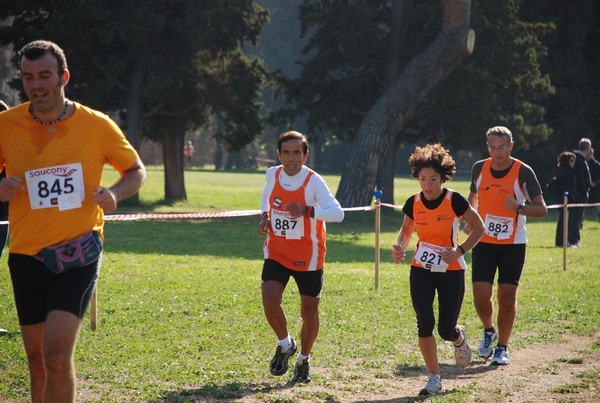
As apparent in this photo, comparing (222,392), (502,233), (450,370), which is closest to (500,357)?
(450,370)

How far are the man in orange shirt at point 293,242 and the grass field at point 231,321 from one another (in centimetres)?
40

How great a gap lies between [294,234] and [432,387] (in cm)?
161

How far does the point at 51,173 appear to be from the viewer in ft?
15.7

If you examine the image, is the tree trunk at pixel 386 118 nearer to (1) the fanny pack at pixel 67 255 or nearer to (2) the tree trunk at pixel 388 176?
(2) the tree trunk at pixel 388 176

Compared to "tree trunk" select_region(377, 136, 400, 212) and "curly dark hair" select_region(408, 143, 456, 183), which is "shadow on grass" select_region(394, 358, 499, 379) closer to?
"curly dark hair" select_region(408, 143, 456, 183)

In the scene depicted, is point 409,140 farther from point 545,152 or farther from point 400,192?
point 400,192

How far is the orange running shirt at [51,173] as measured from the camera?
4.78 meters

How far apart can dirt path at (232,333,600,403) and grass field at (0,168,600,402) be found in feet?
0.22

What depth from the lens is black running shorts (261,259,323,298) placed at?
7094 millimetres

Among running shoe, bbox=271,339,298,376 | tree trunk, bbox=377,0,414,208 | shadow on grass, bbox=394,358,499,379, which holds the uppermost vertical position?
tree trunk, bbox=377,0,414,208

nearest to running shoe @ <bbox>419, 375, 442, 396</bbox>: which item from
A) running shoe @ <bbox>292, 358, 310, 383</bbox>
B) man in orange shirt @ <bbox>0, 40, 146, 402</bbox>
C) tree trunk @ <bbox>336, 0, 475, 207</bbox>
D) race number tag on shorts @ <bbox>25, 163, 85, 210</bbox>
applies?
running shoe @ <bbox>292, 358, 310, 383</bbox>

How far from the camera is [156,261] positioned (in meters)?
15.0

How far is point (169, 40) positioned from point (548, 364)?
22.0 meters

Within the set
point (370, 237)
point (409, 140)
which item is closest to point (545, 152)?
point (409, 140)
